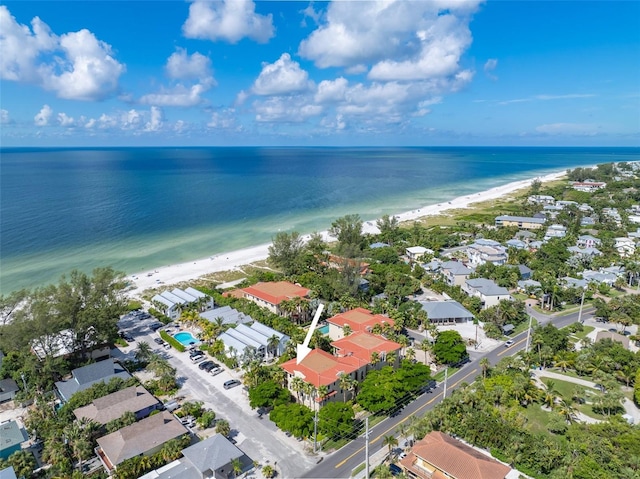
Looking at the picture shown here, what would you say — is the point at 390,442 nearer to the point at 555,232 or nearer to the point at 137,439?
the point at 137,439

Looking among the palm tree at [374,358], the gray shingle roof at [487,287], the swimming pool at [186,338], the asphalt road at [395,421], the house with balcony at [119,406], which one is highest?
the palm tree at [374,358]

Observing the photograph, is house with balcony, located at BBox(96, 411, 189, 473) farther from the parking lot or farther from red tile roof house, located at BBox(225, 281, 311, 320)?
red tile roof house, located at BBox(225, 281, 311, 320)

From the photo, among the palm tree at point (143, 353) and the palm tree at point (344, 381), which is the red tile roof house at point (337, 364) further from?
the palm tree at point (143, 353)

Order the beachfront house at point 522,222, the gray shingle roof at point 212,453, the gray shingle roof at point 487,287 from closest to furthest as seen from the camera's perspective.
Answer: the gray shingle roof at point 212,453 → the gray shingle roof at point 487,287 → the beachfront house at point 522,222

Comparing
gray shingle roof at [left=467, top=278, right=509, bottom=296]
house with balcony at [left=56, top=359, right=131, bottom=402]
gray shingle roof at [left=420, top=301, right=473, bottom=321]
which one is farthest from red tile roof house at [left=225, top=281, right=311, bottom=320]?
gray shingle roof at [left=467, top=278, right=509, bottom=296]

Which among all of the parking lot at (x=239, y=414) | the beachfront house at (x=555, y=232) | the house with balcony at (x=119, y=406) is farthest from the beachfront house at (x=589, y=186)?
the house with balcony at (x=119, y=406)

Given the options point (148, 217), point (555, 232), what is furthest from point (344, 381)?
point (148, 217)
